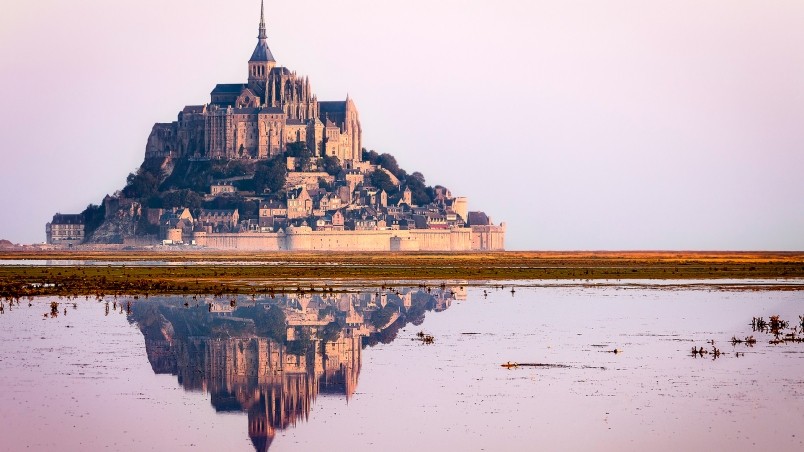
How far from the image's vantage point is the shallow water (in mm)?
26531

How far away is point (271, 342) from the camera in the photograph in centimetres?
4350

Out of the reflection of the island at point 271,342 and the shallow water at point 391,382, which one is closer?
the shallow water at point 391,382

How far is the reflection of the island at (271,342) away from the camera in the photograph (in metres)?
31.1

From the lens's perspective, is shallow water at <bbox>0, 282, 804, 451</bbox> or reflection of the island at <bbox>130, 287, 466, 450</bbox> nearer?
shallow water at <bbox>0, 282, 804, 451</bbox>

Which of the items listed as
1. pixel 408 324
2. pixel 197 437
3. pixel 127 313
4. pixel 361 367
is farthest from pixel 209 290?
pixel 197 437

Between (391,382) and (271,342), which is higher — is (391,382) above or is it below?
below

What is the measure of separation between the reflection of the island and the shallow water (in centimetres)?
10

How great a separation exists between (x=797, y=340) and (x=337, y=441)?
74.7 ft

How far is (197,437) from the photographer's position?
26.3 m

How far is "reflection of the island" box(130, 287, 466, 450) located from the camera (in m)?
31.1

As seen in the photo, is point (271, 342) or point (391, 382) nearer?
point (391, 382)

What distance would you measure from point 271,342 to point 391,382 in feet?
34.0

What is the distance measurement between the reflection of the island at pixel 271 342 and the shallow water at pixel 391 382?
10cm

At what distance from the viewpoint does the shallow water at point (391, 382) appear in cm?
2653
